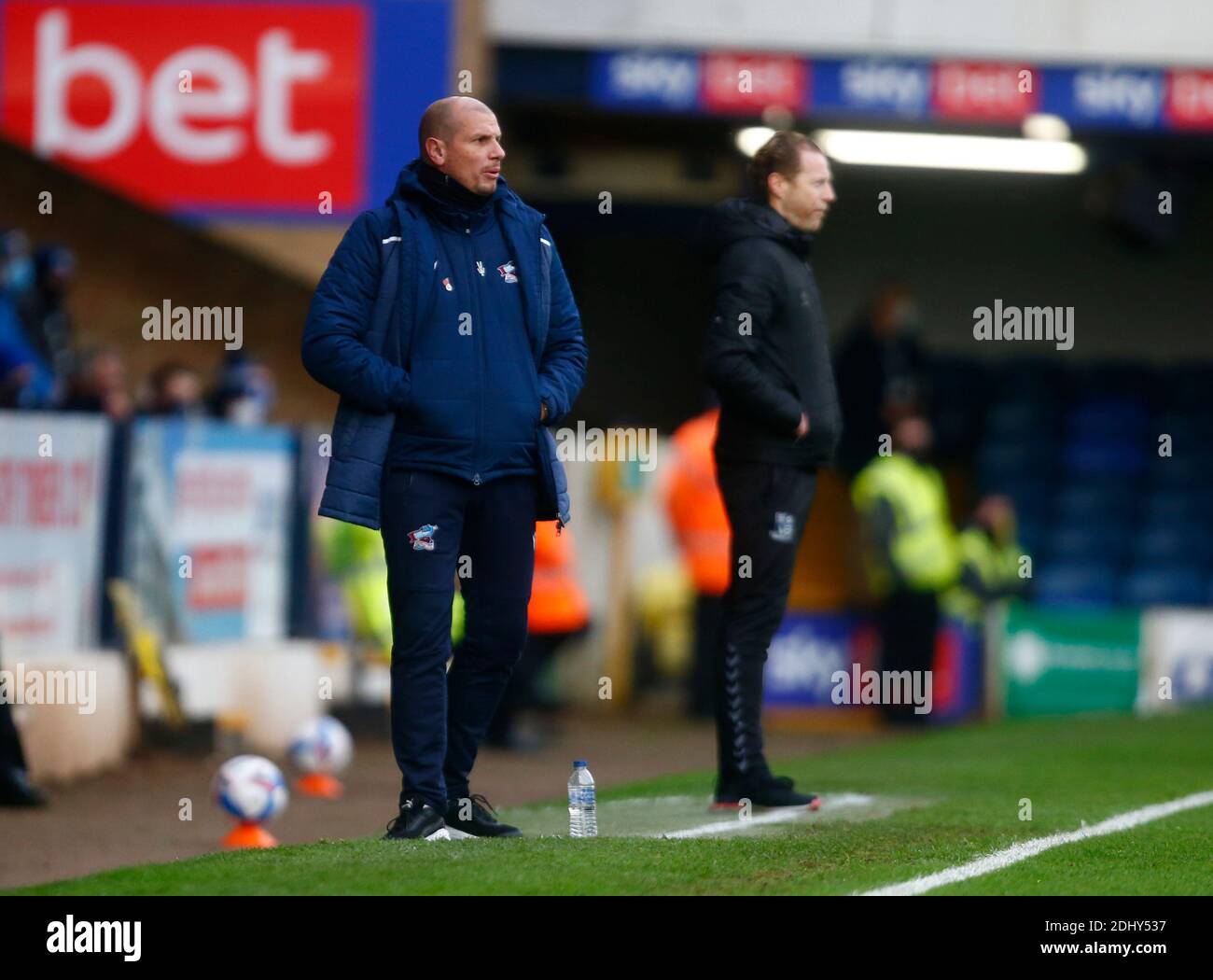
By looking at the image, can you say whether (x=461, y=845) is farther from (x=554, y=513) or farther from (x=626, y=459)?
(x=626, y=459)

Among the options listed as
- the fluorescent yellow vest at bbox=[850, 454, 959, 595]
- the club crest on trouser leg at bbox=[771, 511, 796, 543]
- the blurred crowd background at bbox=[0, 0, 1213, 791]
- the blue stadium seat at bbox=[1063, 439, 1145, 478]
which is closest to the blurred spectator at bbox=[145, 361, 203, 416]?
the blurred crowd background at bbox=[0, 0, 1213, 791]

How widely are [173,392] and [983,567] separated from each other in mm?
6119

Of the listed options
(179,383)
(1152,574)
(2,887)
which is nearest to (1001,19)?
(1152,574)

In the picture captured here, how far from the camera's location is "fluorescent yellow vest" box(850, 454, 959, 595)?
591 inches

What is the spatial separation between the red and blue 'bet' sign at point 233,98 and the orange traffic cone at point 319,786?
23.1 ft

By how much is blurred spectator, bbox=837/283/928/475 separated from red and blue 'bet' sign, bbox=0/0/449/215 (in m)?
3.97

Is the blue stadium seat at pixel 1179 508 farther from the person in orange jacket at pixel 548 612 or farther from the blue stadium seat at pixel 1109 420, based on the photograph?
the person in orange jacket at pixel 548 612

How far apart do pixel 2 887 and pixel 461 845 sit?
1.71 m

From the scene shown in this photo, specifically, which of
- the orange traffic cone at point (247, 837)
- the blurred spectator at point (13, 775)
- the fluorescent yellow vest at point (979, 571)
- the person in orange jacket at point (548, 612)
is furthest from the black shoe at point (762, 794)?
the fluorescent yellow vest at point (979, 571)

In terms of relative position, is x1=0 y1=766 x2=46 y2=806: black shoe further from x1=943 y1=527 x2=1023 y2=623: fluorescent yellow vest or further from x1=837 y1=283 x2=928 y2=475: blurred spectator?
x1=837 y1=283 x2=928 y2=475: blurred spectator

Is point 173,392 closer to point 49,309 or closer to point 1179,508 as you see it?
point 49,309

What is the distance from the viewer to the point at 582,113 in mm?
19000

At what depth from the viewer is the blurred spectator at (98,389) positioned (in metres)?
12.9

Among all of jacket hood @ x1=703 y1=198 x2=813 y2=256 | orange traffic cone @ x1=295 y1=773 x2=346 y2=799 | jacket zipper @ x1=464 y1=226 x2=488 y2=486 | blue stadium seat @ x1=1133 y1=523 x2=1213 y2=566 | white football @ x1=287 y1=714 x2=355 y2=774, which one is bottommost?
orange traffic cone @ x1=295 y1=773 x2=346 y2=799
